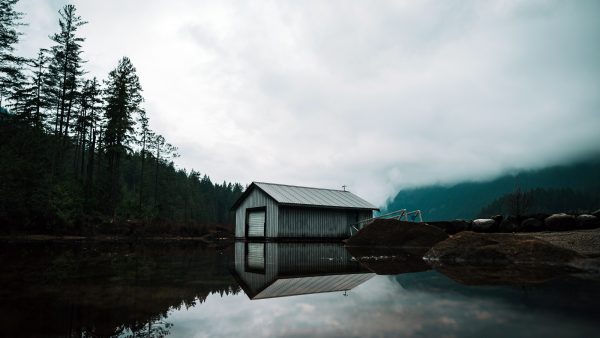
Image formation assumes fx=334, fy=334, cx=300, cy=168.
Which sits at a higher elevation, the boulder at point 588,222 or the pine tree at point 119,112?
the pine tree at point 119,112

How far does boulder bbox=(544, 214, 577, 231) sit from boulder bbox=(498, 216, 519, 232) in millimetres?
1541

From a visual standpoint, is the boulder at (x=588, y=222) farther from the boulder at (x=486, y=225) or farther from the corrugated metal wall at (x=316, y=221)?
the corrugated metal wall at (x=316, y=221)

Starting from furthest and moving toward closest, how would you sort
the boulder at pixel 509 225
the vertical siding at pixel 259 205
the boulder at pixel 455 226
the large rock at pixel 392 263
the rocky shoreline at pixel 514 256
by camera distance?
the vertical siding at pixel 259 205 → the boulder at pixel 455 226 → the boulder at pixel 509 225 → the large rock at pixel 392 263 → the rocky shoreline at pixel 514 256

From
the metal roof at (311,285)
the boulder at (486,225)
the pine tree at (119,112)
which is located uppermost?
the pine tree at (119,112)

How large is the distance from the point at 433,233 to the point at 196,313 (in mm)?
13236

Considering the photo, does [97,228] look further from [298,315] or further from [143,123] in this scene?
[298,315]

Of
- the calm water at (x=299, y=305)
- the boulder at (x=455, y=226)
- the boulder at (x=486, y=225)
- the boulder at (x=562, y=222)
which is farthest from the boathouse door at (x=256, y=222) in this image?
the calm water at (x=299, y=305)

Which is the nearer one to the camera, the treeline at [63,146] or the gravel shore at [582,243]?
the gravel shore at [582,243]

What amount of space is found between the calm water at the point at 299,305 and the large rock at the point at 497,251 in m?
2.21

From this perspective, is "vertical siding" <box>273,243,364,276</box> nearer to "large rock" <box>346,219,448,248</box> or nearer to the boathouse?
"large rock" <box>346,219,448,248</box>

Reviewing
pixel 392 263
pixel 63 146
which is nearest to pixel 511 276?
pixel 392 263

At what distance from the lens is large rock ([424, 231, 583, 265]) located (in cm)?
824

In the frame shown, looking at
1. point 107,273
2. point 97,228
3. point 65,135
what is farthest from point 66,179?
point 107,273

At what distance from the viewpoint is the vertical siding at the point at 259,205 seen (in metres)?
25.6
